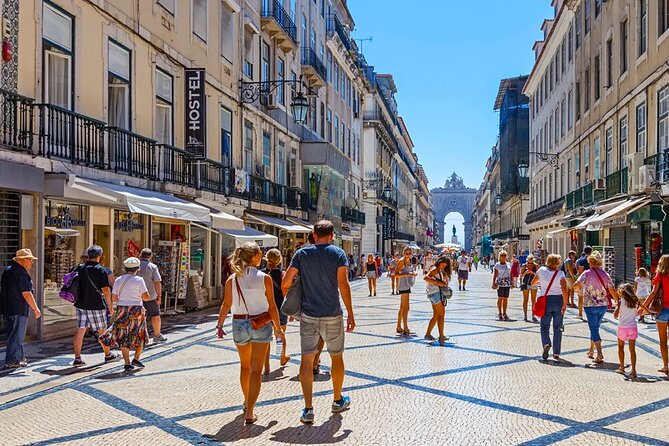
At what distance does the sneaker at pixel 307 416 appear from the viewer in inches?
234

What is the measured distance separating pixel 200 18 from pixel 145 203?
8873 millimetres

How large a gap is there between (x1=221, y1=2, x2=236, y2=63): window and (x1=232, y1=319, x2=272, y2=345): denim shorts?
15.8 metres

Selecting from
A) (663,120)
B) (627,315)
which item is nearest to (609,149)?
(663,120)

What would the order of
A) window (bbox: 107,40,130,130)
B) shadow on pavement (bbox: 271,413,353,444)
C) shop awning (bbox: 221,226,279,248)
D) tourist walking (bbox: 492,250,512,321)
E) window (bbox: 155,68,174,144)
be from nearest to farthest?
shadow on pavement (bbox: 271,413,353,444) < window (bbox: 107,40,130,130) < tourist walking (bbox: 492,250,512,321) < window (bbox: 155,68,174,144) < shop awning (bbox: 221,226,279,248)

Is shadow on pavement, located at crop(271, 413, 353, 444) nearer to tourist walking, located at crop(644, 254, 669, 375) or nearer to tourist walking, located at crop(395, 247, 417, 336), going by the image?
tourist walking, located at crop(644, 254, 669, 375)

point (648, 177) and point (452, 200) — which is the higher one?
point (452, 200)

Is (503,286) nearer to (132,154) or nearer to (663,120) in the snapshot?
(663,120)

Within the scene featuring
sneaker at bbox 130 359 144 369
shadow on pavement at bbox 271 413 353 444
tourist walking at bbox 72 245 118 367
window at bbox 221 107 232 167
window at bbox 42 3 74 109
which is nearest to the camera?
shadow on pavement at bbox 271 413 353 444

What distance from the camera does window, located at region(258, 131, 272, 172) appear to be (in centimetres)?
2464

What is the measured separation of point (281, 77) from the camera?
87.7 ft

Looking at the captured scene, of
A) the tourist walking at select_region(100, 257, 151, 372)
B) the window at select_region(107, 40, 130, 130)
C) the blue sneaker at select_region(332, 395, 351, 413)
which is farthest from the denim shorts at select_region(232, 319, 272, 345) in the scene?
the window at select_region(107, 40, 130, 130)

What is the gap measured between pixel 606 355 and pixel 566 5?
23.2m

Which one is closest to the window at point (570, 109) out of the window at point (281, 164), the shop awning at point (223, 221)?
the window at point (281, 164)

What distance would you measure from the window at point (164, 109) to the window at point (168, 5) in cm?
147
